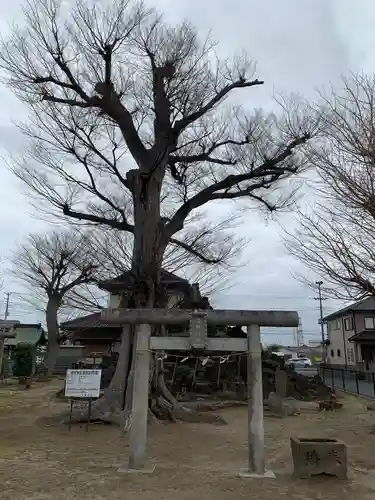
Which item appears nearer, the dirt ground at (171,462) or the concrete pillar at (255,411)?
the dirt ground at (171,462)

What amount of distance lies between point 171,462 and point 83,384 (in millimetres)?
3752

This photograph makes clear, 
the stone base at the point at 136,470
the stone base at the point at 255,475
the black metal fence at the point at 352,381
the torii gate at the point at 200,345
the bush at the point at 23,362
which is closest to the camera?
the stone base at the point at 255,475

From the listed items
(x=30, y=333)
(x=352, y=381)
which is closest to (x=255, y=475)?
(x=352, y=381)

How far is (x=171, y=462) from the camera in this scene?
23.7 feet

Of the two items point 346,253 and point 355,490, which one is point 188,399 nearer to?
point 346,253

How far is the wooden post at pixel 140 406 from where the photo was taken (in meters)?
6.53

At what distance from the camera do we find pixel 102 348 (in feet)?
107

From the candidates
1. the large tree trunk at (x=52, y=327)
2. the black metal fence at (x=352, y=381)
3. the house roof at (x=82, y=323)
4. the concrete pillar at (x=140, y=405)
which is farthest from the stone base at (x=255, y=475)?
the house roof at (x=82, y=323)

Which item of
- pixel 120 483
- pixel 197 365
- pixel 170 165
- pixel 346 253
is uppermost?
pixel 170 165

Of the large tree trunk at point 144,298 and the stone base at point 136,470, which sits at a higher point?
the large tree trunk at point 144,298

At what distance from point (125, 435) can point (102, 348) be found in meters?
23.6

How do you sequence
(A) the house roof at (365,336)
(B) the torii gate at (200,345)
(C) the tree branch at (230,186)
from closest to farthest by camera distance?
1. (B) the torii gate at (200,345)
2. (C) the tree branch at (230,186)
3. (A) the house roof at (365,336)

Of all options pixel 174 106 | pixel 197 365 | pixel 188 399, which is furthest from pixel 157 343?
pixel 197 365

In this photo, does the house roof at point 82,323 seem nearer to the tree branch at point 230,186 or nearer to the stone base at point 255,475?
the tree branch at point 230,186
